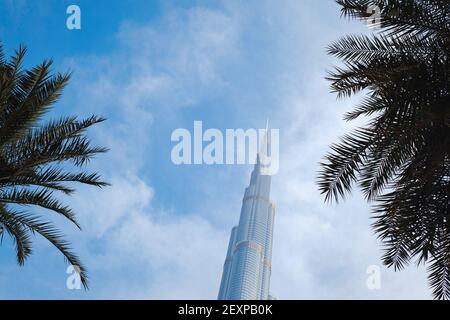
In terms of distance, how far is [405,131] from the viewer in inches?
314

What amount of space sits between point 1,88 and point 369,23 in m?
6.36

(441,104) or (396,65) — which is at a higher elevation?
(396,65)

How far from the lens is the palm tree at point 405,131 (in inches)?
315

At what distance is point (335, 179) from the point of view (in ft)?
29.3

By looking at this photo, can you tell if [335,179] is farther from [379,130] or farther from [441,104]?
[441,104]

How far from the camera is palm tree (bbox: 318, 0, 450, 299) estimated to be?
799 centimetres

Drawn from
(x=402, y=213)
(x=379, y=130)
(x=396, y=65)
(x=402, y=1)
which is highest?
(x=402, y=1)

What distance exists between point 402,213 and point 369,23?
3.26 m

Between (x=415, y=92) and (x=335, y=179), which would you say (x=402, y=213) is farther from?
(x=415, y=92)
